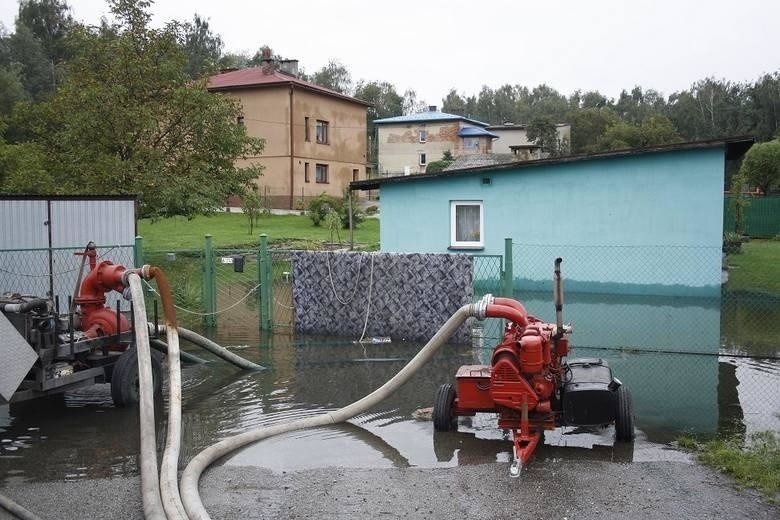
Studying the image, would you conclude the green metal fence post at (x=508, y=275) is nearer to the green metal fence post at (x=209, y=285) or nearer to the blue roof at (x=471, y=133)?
the green metal fence post at (x=209, y=285)

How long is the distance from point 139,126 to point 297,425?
14.4 m

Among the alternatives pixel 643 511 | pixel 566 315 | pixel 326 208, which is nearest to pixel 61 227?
pixel 566 315

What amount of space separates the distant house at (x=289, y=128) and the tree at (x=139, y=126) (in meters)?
23.0

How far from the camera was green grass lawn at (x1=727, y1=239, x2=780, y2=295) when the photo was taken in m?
18.9

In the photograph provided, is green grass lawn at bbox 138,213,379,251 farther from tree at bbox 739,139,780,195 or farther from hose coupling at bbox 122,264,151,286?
tree at bbox 739,139,780,195

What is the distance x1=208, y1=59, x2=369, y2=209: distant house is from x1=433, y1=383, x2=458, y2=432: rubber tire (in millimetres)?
37958

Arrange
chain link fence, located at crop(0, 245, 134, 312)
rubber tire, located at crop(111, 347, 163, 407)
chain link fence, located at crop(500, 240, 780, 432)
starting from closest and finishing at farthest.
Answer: rubber tire, located at crop(111, 347, 163, 407)
chain link fence, located at crop(500, 240, 780, 432)
chain link fence, located at crop(0, 245, 134, 312)

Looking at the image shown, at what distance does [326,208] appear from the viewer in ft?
120

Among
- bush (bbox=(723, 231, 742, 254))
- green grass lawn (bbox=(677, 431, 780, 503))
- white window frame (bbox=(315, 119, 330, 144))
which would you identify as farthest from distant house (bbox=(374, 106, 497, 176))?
green grass lawn (bbox=(677, 431, 780, 503))

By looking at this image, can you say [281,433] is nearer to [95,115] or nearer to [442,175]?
[442,175]

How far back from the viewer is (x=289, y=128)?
1838 inches

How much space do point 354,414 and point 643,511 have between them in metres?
3.45

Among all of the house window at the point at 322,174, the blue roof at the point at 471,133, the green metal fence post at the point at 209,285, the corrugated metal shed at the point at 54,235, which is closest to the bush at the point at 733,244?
the green metal fence post at the point at 209,285

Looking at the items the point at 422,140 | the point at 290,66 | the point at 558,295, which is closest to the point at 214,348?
the point at 558,295
